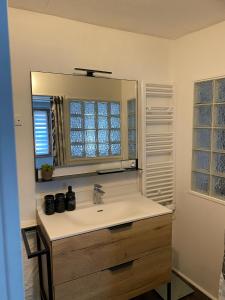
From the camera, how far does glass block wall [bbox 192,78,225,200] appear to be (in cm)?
207

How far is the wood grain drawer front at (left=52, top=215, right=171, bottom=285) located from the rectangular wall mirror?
658 mm

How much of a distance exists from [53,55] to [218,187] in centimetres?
179

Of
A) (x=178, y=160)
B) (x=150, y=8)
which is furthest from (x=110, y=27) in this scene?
(x=178, y=160)

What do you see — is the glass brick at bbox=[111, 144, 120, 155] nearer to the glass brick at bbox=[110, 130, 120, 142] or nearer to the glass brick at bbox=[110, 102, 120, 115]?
the glass brick at bbox=[110, 130, 120, 142]

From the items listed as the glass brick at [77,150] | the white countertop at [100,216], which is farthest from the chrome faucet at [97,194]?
the glass brick at [77,150]

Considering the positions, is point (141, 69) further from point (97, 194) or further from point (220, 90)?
point (97, 194)

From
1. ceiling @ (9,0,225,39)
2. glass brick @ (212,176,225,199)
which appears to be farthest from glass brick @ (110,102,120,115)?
glass brick @ (212,176,225,199)

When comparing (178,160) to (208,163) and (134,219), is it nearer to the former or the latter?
(208,163)

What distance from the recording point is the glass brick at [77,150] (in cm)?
203

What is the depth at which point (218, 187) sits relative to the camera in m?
2.14

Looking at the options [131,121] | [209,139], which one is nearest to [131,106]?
[131,121]

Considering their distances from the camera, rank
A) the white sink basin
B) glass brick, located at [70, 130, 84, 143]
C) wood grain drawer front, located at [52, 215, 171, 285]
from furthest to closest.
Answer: glass brick, located at [70, 130, 84, 143]
the white sink basin
wood grain drawer front, located at [52, 215, 171, 285]

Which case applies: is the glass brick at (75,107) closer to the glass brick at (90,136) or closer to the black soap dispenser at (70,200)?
the glass brick at (90,136)

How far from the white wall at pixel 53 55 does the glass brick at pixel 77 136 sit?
0.34 m
